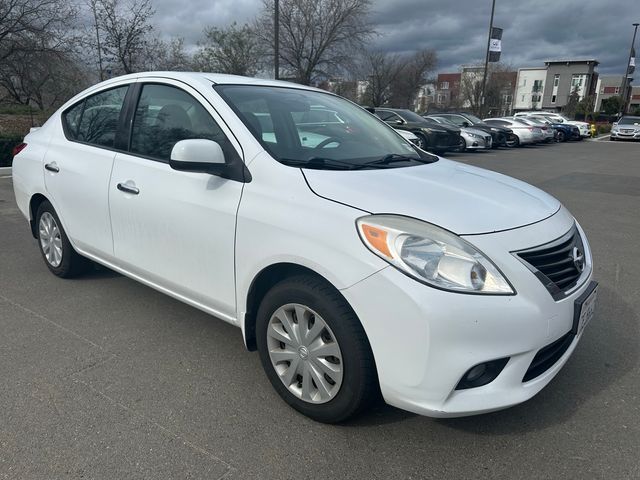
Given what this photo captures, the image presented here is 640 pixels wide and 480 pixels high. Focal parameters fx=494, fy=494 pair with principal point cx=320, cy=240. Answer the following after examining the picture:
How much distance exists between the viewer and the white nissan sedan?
2.03 m

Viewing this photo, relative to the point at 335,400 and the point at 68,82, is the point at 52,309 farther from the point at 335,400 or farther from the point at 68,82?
the point at 68,82

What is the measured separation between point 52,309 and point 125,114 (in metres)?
1.57

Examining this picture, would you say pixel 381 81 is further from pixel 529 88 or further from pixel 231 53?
pixel 529 88

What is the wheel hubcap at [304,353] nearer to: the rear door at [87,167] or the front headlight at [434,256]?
the front headlight at [434,256]

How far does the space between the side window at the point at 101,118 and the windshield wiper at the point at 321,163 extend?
1602mm

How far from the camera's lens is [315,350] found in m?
2.34

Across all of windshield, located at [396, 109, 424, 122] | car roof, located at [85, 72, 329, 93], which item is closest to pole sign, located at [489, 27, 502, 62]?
windshield, located at [396, 109, 424, 122]

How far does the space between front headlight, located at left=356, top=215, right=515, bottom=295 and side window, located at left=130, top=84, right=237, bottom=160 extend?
1.14 m

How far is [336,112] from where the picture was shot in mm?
3461

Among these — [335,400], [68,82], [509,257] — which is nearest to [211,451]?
[335,400]

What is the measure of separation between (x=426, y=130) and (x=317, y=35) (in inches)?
822

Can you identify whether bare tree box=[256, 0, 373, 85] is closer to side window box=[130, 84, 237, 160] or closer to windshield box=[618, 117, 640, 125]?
windshield box=[618, 117, 640, 125]

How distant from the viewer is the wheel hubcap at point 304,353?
2291mm

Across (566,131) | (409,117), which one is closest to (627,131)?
(566,131)
